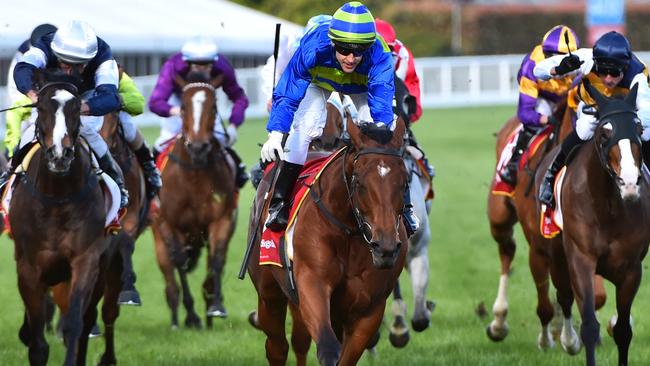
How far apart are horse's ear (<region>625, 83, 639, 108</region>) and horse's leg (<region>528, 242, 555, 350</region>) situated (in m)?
2.22

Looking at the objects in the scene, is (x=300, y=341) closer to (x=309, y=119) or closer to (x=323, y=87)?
(x=309, y=119)

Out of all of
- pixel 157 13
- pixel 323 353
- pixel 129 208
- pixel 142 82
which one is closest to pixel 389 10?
pixel 157 13

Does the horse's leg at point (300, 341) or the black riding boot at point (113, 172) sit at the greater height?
the black riding boot at point (113, 172)

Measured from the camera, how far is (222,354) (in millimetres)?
10766

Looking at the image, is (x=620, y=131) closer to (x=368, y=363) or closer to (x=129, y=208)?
(x=368, y=363)

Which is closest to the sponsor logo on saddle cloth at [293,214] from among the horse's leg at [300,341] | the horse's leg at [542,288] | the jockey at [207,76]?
the horse's leg at [300,341]

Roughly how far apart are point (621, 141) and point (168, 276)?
5577 millimetres

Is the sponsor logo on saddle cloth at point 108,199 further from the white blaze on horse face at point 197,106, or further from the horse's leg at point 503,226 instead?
the horse's leg at point 503,226

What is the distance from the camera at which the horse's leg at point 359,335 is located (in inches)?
303

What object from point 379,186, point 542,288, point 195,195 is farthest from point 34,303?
point 195,195

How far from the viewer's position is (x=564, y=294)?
35.8 feet

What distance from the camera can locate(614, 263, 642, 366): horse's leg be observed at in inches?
372

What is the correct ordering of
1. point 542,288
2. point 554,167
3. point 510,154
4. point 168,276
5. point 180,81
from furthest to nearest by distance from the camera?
point 180,81
point 168,276
point 510,154
point 542,288
point 554,167

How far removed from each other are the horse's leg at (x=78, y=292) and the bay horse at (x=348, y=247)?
153 cm
